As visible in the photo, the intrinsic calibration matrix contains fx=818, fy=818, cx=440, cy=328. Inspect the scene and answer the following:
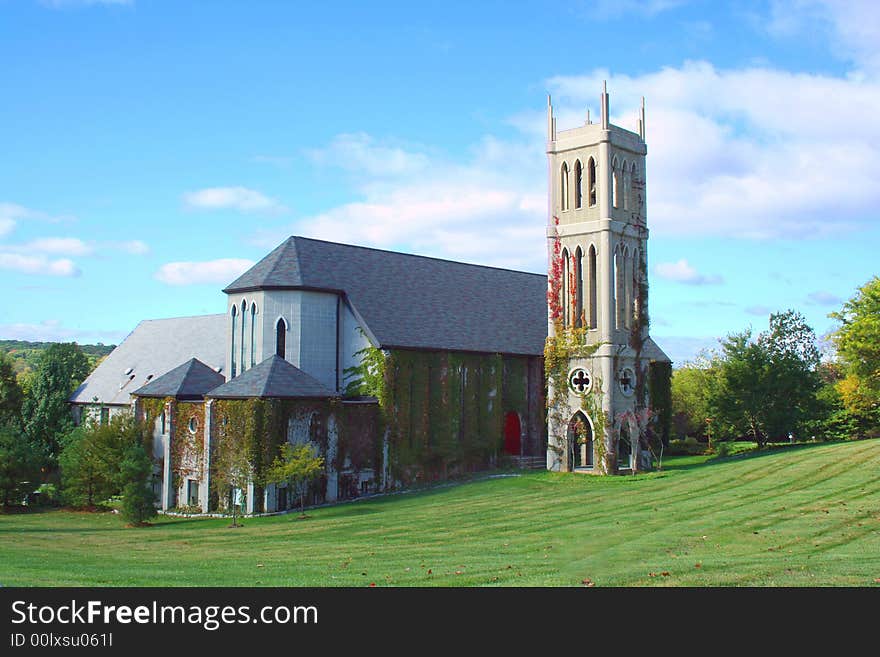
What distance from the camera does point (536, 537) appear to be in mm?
25391

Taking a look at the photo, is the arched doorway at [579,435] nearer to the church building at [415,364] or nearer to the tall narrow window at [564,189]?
the church building at [415,364]

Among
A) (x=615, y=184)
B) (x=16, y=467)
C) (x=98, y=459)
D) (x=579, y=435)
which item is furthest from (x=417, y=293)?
(x=16, y=467)

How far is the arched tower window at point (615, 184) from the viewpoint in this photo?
45728 mm

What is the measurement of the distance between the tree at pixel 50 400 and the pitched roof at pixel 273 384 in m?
24.4

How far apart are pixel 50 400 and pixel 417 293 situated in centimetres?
2929

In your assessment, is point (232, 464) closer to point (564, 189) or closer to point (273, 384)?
point (273, 384)

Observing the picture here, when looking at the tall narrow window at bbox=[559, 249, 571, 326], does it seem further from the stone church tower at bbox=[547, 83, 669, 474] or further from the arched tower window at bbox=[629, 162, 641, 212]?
the arched tower window at bbox=[629, 162, 641, 212]

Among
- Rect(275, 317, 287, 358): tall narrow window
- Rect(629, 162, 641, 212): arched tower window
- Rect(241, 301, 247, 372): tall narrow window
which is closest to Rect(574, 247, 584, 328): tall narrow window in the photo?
Rect(629, 162, 641, 212): arched tower window

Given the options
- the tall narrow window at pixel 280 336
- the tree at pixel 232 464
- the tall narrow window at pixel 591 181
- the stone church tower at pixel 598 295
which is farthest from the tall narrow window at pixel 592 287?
the tree at pixel 232 464

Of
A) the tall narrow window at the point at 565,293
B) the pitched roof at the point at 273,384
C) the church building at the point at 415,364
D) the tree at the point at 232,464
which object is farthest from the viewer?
the tall narrow window at the point at 565,293

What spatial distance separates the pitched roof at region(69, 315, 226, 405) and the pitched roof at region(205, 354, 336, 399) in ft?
50.7

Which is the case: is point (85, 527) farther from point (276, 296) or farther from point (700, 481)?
point (700, 481)
